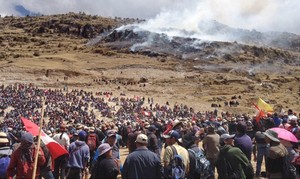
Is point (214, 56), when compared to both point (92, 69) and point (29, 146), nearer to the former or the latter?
point (92, 69)

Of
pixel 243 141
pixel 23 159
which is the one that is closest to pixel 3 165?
pixel 23 159

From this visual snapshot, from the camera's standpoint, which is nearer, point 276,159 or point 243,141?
point 276,159

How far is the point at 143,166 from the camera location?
242 inches

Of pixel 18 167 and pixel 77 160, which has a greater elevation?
pixel 18 167

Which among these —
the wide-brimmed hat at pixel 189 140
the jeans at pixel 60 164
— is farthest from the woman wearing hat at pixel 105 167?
the jeans at pixel 60 164

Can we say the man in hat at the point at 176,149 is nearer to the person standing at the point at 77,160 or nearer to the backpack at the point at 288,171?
the backpack at the point at 288,171

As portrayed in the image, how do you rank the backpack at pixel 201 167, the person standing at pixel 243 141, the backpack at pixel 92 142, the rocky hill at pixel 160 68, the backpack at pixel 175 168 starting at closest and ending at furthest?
the backpack at pixel 175 168 → the backpack at pixel 201 167 → the person standing at pixel 243 141 → the backpack at pixel 92 142 → the rocky hill at pixel 160 68

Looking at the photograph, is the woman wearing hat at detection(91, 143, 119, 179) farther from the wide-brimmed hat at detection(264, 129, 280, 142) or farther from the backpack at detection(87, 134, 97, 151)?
the backpack at detection(87, 134, 97, 151)

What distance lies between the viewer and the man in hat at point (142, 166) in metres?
6.14

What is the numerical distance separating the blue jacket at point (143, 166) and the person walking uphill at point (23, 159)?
4.58 feet

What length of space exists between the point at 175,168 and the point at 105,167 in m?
1.11

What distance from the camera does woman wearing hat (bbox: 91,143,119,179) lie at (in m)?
6.34

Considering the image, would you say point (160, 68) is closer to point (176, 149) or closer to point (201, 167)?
point (201, 167)

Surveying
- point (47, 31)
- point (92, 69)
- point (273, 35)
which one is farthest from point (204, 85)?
point (273, 35)
